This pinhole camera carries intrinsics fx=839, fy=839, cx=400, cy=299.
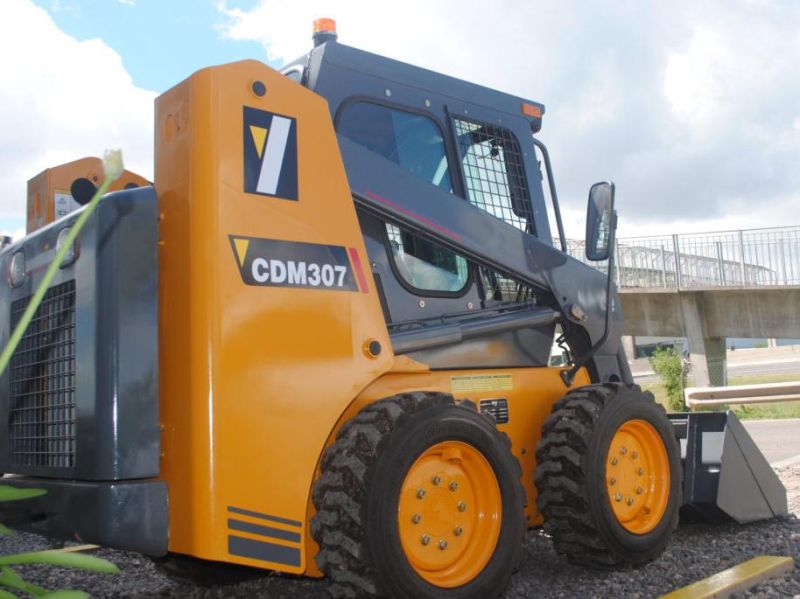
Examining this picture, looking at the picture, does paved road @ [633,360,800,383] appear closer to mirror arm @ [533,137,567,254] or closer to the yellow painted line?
mirror arm @ [533,137,567,254]

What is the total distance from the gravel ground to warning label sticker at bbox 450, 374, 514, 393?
3.37 ft

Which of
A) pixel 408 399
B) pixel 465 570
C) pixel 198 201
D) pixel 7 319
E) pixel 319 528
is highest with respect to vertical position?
pixel 198 201

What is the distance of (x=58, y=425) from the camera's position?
11.6 feet

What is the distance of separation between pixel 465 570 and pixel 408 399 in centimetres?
84

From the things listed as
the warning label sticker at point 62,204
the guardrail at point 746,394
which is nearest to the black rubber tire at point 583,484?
the warning label sticker at point 62,204

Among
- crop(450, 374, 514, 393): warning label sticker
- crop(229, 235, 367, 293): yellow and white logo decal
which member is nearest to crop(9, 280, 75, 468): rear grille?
crop(229, 235, 367, 293): yellow and white logo decal

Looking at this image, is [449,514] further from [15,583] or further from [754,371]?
[754,371]

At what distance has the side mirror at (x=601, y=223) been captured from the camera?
5.02m

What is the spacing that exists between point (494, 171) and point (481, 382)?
1.40m

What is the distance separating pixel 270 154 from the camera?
351cm

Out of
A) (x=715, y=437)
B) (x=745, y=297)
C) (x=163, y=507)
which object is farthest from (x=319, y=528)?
(x=745, y=297)

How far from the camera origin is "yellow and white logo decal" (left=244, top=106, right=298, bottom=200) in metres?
3.43

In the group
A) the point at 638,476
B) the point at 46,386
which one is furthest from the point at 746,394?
the point at 46,386

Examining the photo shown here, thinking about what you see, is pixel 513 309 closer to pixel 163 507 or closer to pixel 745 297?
pixel 163 507
